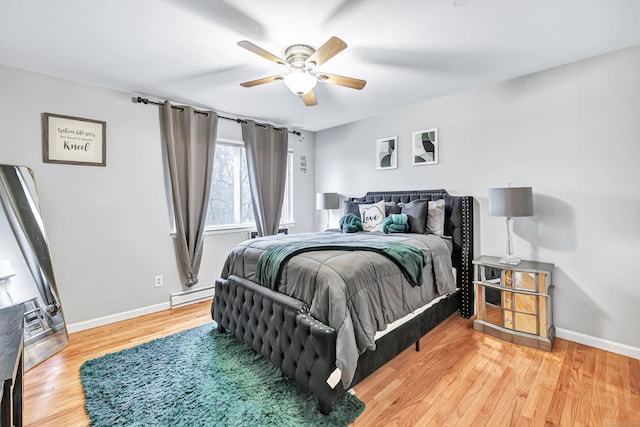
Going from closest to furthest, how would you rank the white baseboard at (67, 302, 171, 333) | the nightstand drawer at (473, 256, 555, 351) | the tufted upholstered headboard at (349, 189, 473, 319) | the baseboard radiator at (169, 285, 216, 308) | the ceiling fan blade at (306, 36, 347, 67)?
the ceiling fan blade at (306, 36, 347, 67), the nightstand drawer at (473, 256, 555, 351), the white baseboard at (67, 302, 171, 333), the tufted upholstered headboard at (349, 189, 473, 319), the baseboard radiator at (169, 285, 216, 308)

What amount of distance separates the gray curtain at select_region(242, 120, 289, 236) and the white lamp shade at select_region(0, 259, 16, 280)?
97.1 inches

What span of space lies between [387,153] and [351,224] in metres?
1.20

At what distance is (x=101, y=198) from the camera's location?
9.82 feet

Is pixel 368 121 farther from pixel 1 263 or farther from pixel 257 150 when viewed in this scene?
pixel 1 263

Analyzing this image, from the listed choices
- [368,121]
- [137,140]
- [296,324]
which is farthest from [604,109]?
[137,140]

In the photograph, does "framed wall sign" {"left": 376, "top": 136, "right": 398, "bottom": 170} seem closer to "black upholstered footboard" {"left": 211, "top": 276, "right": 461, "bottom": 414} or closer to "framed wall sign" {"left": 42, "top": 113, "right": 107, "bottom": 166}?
"black upholstered footboard" {"left": 211, "top": 276, "right": 461, "bottom": 414}

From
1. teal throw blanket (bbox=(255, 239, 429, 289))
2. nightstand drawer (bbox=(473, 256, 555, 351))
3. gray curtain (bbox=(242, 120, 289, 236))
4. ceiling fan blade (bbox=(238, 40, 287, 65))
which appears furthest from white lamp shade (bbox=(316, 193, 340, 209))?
ceiling fan blade (bbox=(238, 40, 287, 65))

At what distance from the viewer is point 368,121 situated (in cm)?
427

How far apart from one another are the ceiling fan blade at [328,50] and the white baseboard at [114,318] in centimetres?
313

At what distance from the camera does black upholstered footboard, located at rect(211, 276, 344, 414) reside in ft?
5.46

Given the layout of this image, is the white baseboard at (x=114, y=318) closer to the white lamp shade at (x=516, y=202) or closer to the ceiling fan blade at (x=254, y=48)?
the ceiling fan blade at (x=254, y=48)

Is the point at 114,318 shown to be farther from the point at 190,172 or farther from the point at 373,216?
the point at 373,216

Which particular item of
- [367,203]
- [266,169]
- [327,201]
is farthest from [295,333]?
[266,169]

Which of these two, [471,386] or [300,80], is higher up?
[300,80]
